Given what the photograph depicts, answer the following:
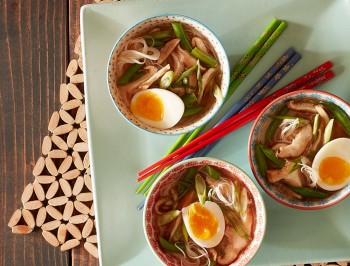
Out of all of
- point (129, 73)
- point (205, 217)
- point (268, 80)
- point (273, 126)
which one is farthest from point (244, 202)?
point (129, 73)

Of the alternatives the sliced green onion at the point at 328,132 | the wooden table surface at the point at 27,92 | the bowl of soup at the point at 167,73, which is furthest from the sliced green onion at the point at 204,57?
the wooden table surface at the point at 27,92

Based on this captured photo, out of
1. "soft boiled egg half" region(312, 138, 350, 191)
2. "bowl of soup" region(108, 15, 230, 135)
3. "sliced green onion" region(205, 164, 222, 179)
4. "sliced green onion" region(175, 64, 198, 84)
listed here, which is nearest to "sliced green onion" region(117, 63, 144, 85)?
"bowl of soup" region(108, 15, 230, 135)

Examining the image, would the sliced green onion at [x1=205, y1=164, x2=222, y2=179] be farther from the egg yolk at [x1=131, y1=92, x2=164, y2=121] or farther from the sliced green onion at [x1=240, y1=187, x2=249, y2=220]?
the egg yolk at [x1=131, y1=92, x2=164, y2=121]

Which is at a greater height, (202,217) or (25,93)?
(25,93)

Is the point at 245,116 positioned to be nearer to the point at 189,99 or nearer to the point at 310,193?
the point at 189,99

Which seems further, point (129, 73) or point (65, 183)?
point (65, 183)
